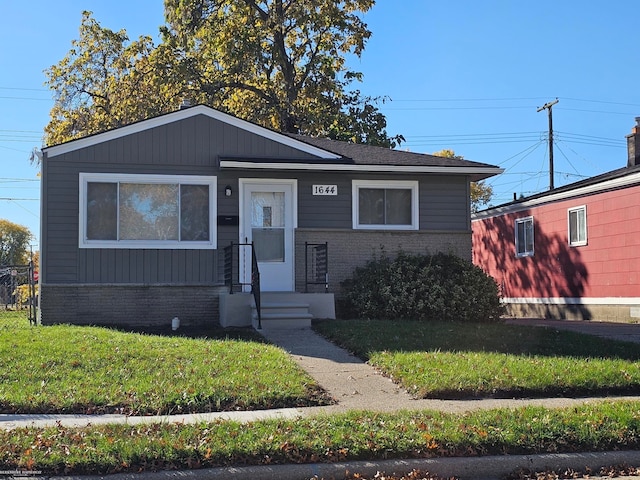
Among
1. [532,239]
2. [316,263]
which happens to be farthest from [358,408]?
[532,239]

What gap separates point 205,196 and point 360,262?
138 inches

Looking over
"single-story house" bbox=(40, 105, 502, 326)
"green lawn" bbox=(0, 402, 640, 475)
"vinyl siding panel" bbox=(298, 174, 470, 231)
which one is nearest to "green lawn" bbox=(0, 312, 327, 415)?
"green lawn" bbox=(0, 402, 640, 475)

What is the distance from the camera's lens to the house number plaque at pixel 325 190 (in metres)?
14.7

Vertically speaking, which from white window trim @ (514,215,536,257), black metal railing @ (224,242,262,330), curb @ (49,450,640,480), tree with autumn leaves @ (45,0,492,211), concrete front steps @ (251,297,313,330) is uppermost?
tree with autumn leaves @ (45,0,492,211)

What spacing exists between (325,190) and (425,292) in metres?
3.05

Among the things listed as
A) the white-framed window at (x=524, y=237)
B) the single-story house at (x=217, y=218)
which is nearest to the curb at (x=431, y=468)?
the single-story house at (x=217, y=218)

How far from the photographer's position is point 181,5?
25.0 m

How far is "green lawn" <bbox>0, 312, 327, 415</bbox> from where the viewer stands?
7.21 meters


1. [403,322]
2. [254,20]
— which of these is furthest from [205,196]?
[254,20]

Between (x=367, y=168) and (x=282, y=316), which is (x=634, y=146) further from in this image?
(x=282, y=316)

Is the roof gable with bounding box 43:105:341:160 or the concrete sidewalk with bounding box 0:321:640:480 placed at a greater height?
the roof gable with bounding box 43:105:341:160

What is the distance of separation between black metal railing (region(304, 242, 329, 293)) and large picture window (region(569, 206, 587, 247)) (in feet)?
23.0

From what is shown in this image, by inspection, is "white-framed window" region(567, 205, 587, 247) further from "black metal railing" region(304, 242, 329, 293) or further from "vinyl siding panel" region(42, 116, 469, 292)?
"black metal railing" region(304, 242, 329, 293)

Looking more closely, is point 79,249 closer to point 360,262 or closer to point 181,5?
point 360,262
